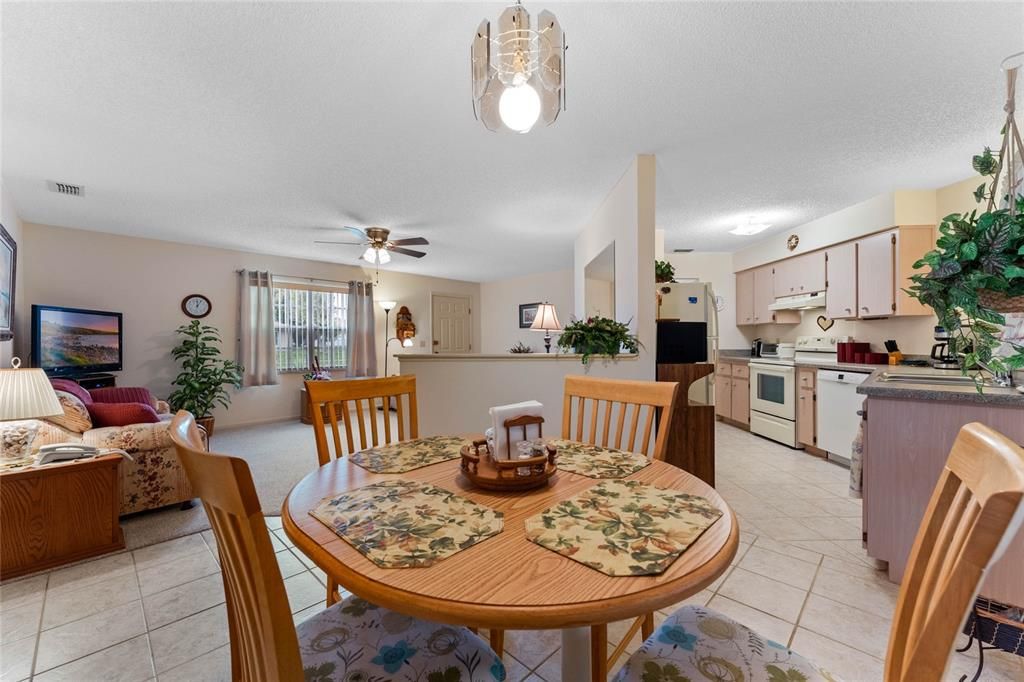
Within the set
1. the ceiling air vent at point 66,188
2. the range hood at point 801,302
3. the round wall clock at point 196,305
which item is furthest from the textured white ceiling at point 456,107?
the round wall clock at point 196,305

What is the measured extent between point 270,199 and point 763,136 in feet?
12.4

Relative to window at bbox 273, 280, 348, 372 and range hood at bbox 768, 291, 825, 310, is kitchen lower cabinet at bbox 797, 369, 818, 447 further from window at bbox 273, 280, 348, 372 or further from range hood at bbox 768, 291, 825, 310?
window at bbox 273, 280, 348, 372

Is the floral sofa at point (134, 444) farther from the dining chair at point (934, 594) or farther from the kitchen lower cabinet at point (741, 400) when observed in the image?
the kitchen lower cabinet at point (741, 400)

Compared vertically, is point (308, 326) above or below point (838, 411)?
above

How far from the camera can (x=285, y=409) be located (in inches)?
223

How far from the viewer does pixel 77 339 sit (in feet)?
12.9

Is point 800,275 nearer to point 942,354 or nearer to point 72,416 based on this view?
point 942,354

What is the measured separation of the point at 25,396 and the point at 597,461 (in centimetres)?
240

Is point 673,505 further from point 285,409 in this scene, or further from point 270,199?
point 285,409

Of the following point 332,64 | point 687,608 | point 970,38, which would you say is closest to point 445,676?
point 687,608

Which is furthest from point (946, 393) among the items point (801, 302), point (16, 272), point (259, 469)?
point (16, 272)

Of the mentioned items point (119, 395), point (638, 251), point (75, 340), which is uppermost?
point (638, 251)

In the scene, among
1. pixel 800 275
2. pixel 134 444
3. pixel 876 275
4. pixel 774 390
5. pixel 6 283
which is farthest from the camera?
pixel 800 275

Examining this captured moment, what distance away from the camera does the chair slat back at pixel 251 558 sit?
0.53 metres
